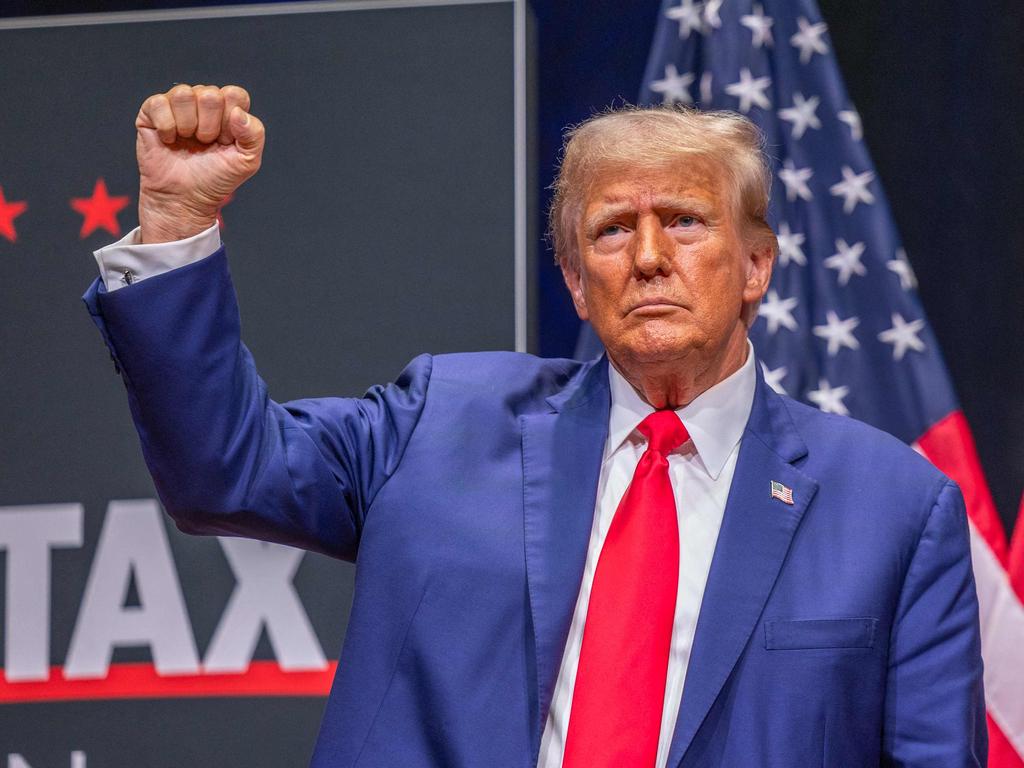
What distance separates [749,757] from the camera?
4.98 feet

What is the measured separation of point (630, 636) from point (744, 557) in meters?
0.17

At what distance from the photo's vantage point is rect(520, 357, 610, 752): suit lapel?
→ 1.55 m

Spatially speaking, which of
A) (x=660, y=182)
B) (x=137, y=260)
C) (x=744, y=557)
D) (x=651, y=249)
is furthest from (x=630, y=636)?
(x=137, y=260)

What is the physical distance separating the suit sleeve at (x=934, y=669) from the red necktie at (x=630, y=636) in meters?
0.29

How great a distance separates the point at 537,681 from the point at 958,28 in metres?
1.76

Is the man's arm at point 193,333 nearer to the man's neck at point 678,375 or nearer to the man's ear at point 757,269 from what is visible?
the man's neck at point 678,375

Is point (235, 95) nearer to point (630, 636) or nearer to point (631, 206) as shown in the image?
point (631, 206)

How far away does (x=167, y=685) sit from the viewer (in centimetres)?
254

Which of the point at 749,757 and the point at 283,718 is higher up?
the point at 749,757

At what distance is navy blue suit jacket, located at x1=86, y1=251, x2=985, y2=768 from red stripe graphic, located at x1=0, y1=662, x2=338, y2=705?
0.86 meters

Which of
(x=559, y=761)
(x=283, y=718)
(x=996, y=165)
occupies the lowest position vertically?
(x=283, y=718)

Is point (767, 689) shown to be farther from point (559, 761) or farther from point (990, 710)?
point (990, 710)

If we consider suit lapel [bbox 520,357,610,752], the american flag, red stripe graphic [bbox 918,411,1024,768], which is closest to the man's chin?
suit lapel [bbox 520,357,610,752]

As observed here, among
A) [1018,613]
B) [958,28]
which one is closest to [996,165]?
[958,28]
